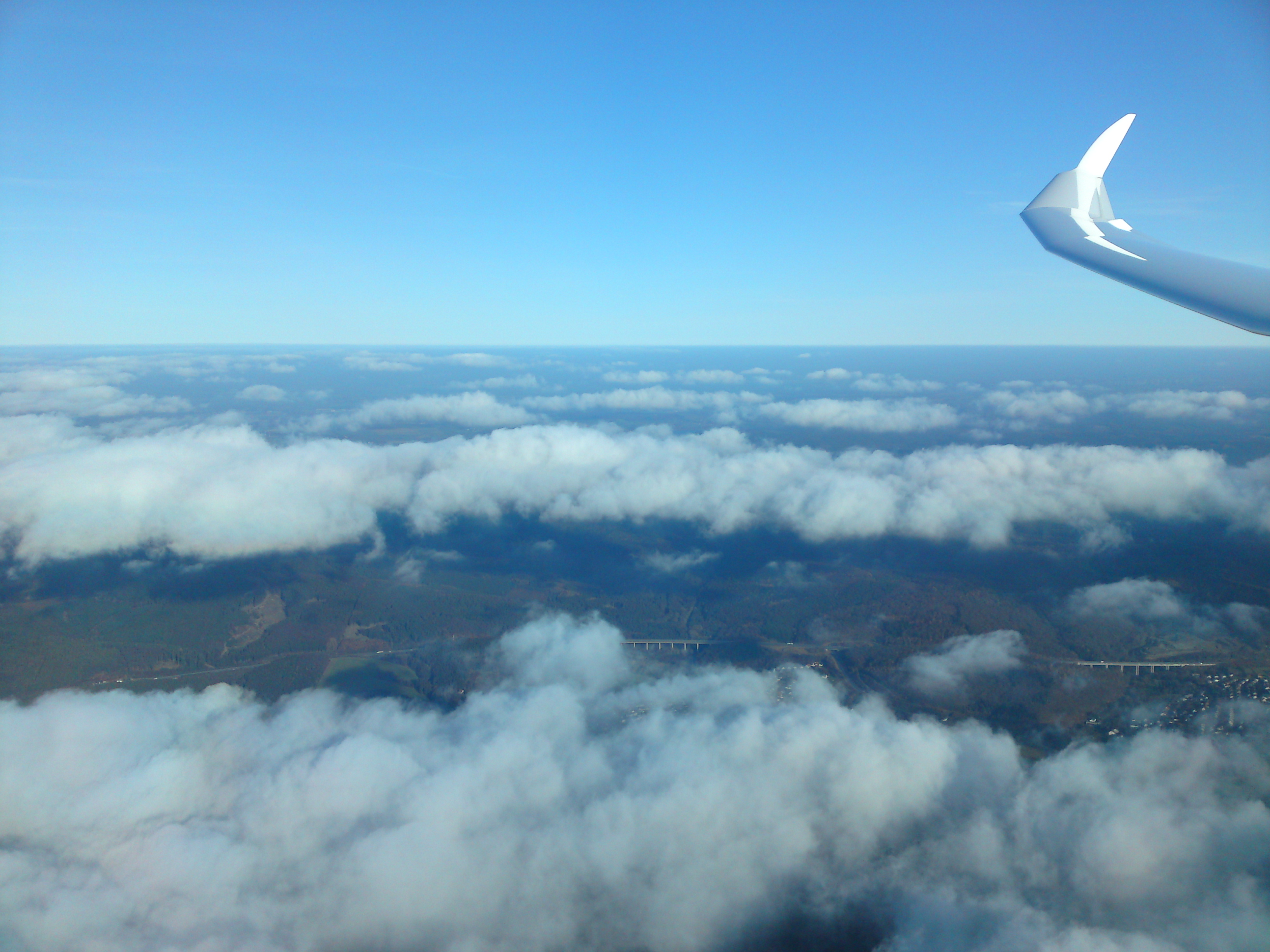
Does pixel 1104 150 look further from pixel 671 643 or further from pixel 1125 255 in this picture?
pixel 671 643

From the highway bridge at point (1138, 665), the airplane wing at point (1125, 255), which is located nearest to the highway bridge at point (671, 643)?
the highway bridge at point (1138, 665)

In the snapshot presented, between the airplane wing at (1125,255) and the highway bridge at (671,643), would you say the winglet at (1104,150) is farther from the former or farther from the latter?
the highway bridge at (671,643)

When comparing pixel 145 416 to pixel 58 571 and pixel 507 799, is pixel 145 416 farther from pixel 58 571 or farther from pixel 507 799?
pixel 507 799

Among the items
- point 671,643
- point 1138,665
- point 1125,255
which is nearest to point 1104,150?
point 1125,255

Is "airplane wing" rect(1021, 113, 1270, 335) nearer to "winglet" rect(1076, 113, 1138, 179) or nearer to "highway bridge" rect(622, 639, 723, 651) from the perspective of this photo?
"winglet" rect(1076, 113, 1138, 179)

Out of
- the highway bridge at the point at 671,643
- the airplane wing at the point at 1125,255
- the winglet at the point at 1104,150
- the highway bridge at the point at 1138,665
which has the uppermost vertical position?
the winglet at the point at 1104,150

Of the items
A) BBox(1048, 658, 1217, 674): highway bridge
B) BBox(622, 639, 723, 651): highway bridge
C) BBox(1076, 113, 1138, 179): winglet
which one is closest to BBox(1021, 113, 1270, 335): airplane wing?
BBox(1076, 113, 1138, 179): winglet

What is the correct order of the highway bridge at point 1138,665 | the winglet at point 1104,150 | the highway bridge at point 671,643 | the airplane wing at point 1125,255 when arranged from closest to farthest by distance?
the airplane wing at point 1125,255
the winglet at point 1104,150
the highway bridge at point 1138,665
the highway bridge at point 671,643

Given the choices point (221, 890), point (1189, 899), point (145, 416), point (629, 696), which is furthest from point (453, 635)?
point (145, 416)
